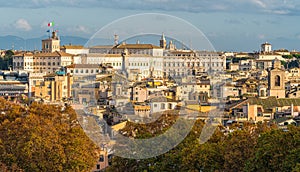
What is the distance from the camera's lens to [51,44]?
303ft

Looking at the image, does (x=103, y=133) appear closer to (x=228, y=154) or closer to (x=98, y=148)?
(x=98, y=148)

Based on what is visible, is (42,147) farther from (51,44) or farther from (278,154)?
(51,44)

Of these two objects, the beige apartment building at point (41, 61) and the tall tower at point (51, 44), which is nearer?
the beige apartment building at point (41, 61)

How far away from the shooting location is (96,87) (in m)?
44.2

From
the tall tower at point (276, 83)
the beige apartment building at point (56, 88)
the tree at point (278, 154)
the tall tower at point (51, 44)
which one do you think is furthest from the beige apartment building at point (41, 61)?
the tree at point (278, 154)

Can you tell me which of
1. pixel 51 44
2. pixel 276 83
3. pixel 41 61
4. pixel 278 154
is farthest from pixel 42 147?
pixel 51 44

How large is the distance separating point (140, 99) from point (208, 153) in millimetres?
16109

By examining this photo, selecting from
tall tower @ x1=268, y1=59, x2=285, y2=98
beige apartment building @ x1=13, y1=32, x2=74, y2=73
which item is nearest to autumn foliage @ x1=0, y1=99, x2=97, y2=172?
tall tower @ x1=268, y1=59, x2=285, y2=98

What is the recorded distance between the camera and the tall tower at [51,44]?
92.0 meters

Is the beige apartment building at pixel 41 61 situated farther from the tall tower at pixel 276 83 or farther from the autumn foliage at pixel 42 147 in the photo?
the autumn foliage at pixel 42 147

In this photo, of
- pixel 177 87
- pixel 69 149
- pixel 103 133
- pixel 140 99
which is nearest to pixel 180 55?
pixel 177 87

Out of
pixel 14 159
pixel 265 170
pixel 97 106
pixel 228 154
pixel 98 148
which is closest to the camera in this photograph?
pixel 265 170

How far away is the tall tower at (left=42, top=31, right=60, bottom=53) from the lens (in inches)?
3622

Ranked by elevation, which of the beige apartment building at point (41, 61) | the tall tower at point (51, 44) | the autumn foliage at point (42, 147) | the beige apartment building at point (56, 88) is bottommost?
the autumn foliage at point (42, 147)
